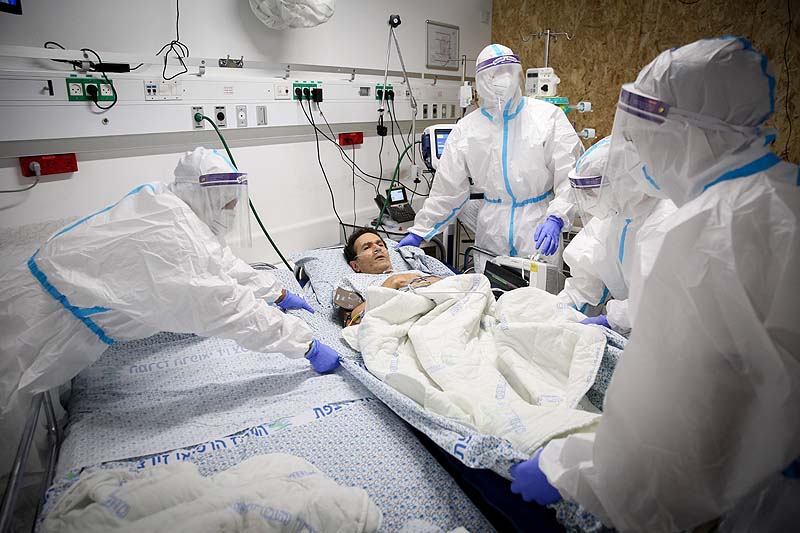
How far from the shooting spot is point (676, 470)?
34.1 inches

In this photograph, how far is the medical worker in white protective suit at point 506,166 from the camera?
105 inches

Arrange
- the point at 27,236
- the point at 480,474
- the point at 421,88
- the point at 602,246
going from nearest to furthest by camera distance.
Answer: the point at 480,474 → the point at 602,246 → the point at 27,236 → the point at 421,88

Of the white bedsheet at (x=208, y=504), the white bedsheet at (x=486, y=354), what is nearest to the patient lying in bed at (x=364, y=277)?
the white bedsheet at (x=486, y=354)

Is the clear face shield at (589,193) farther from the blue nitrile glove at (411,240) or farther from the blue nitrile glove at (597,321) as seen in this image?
the blue nitrile glove at (411,240)

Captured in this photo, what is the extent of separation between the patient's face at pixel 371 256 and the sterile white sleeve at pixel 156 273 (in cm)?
103

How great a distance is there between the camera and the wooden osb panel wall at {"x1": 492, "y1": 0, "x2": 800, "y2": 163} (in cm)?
291

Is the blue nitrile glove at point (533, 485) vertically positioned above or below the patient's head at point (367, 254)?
below

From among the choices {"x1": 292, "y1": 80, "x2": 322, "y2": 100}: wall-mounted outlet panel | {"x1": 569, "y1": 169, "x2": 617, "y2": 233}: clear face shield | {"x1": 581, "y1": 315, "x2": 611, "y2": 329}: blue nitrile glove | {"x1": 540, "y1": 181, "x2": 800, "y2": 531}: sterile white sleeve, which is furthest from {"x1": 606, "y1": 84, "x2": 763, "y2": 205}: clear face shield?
{"x1": 292, "y1": 80, "x2": 322, "y2": 100}: wall-mounted outlet panel

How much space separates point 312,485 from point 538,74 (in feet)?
9.02

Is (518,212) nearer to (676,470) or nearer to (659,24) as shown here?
(659,24)

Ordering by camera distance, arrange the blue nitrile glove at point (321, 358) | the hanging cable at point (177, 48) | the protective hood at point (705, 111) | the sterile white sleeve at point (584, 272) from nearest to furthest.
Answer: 1. the protective hood at point (705, 111)
2. the blue nitrile glove at point (321, 358)
3. the sterile white sleeve at point (584, 272)
4. the hanging cable at point (177, 48)

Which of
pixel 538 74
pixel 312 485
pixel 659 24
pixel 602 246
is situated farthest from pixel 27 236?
pixel 659 24

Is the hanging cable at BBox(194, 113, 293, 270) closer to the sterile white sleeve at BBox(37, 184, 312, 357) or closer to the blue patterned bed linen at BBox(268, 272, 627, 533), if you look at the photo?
the sterile white sleeve at BBox(37, 184, 312, 357)

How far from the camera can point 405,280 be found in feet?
7.66
